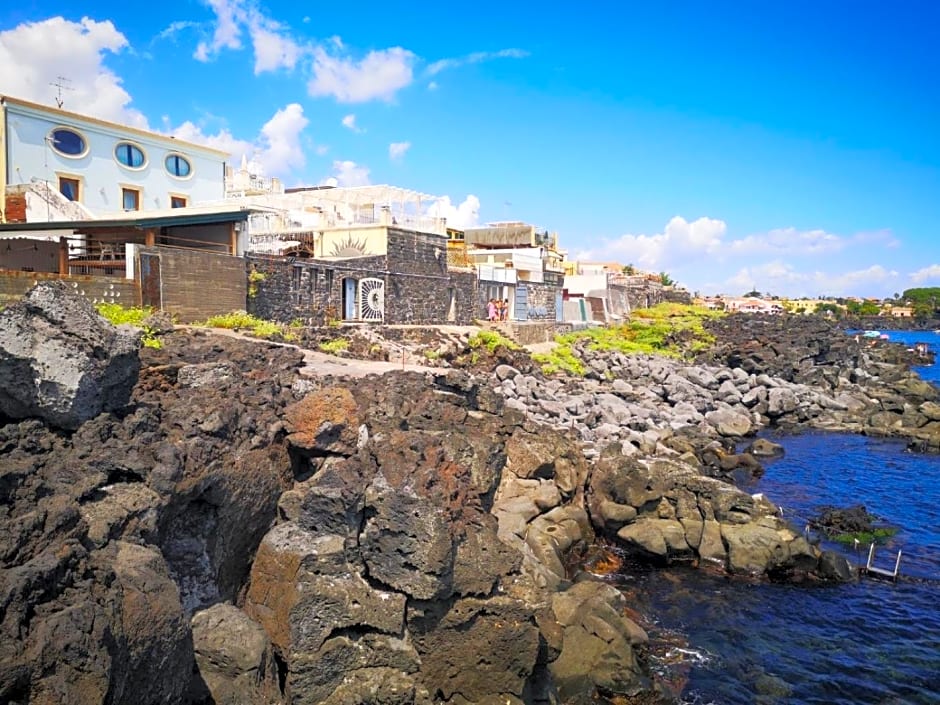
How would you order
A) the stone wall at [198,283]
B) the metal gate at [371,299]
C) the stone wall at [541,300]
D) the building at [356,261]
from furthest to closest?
1. the stone wall at [541,300]
2. the metal gate at [371,299]
3. the building at [356,261]
4. the stone wall at [198,283]

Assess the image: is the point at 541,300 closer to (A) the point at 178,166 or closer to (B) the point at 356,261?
(B) the point at 356,261

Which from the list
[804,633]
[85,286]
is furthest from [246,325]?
[804,633]

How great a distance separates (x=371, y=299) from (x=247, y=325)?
920cm

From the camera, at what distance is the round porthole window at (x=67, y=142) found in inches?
1153

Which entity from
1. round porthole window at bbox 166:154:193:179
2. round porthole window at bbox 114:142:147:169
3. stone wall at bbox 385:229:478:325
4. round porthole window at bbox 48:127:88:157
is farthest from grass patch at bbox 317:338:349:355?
round porthole window at bbox 166:154:193:179

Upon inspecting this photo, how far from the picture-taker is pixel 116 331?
8.16 m

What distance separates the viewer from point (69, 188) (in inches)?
1179

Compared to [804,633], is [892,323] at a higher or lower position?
higher

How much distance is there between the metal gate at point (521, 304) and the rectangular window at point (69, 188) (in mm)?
23892

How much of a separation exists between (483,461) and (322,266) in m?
18.3

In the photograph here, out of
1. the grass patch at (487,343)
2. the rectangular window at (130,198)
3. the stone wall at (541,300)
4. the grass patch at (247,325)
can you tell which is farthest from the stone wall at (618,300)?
the grass patch at (247,325)

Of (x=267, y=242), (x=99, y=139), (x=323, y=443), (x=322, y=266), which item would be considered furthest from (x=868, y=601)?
(x=99, y=139)

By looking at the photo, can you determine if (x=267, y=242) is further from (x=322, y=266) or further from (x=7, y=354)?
(x=7, y=354)

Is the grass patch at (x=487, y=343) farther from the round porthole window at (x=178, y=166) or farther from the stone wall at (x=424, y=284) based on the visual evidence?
the round porthole window at (x=178, y=166)
